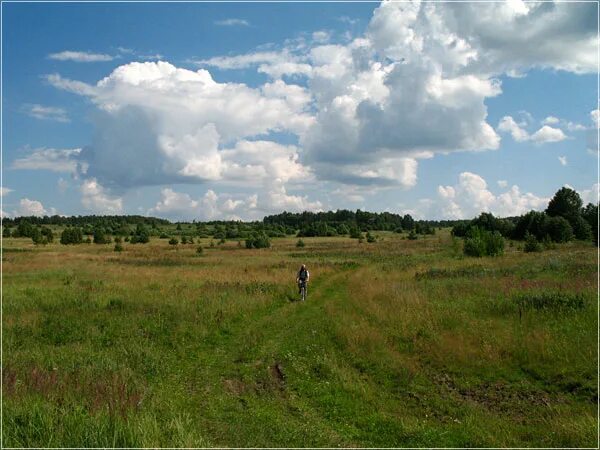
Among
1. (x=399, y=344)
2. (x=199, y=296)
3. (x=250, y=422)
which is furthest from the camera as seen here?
(x=199, y=296)

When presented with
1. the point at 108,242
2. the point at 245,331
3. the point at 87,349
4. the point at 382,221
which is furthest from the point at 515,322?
the point at 382,221

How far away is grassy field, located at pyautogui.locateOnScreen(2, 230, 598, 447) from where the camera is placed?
8.18m

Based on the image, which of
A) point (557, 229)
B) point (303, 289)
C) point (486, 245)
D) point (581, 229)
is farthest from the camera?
point (581, 229)

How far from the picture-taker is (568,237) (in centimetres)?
6238

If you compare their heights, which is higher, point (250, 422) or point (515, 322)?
point (515, 322)

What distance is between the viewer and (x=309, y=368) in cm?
1242

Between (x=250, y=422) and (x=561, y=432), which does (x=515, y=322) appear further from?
(x=250, y=422)

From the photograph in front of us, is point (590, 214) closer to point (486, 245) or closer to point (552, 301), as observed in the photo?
point (486, 245)

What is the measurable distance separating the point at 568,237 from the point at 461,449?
2519 inches

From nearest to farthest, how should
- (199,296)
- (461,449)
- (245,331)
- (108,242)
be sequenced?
1. (461,449)
2. (245,331)
3. (199,296)
4. (108,242)

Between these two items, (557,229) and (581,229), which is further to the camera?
(581,229)

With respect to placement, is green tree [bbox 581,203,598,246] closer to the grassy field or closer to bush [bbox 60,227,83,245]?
the grassy field

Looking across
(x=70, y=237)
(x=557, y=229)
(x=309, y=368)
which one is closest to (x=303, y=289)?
(x=309, y=368)

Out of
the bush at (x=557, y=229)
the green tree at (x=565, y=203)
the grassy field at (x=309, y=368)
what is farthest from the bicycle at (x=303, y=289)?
the green tree at (x=565, y=203)
